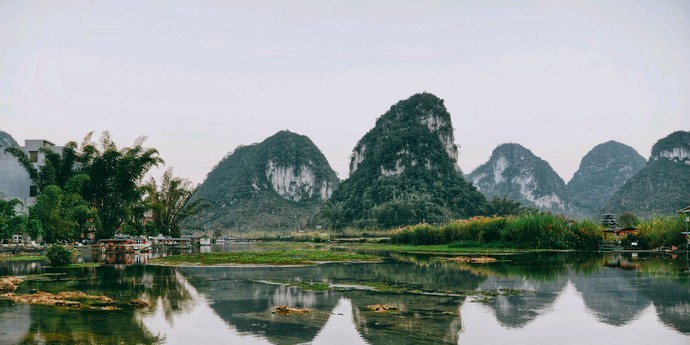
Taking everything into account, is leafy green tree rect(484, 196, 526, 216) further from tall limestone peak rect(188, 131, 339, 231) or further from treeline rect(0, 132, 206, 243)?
treeline rect(0, 132, 206, 243)

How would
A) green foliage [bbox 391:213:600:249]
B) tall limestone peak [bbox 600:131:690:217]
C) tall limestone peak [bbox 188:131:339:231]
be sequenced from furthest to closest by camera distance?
tall limestone peak [bbox 188:131:339:231], tall limestone peak [bbox 600:131:690:217], green foliage [bbox 391:213:600:249]

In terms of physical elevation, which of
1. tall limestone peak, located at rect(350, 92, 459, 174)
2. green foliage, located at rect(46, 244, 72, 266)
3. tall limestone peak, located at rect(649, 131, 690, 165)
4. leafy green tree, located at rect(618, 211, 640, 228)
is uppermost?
tall limestone peak, located at rect(350, 92, 459, 174)

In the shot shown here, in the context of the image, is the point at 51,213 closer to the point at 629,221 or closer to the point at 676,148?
the point at 629,221

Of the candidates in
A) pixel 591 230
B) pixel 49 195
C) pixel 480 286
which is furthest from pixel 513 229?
pixel 49 195

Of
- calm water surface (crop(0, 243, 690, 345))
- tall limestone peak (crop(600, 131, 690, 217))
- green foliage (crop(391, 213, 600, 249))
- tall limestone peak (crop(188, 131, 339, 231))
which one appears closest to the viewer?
calm water surface (crop(0, 243, 690, 345))

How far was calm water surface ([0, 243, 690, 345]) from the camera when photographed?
10453 millimetres

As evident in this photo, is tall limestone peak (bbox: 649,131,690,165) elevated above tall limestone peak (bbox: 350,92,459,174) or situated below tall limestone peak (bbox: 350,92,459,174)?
below

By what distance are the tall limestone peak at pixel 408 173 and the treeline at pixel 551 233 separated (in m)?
50.0

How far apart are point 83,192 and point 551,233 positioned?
136 ft

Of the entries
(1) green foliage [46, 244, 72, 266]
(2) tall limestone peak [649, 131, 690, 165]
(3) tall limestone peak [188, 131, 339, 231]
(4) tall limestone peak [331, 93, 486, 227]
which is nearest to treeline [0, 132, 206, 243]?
(1) green foliage [46, 244, 72, 266]

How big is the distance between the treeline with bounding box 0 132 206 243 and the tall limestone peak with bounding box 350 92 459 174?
93227 mm

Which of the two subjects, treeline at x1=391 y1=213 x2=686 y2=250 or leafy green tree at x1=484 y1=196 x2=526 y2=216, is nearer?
treeline at x1=391 y1=213 x2=686 y2=250

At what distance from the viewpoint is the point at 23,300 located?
14516 millimetres

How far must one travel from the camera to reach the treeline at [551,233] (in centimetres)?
3778
